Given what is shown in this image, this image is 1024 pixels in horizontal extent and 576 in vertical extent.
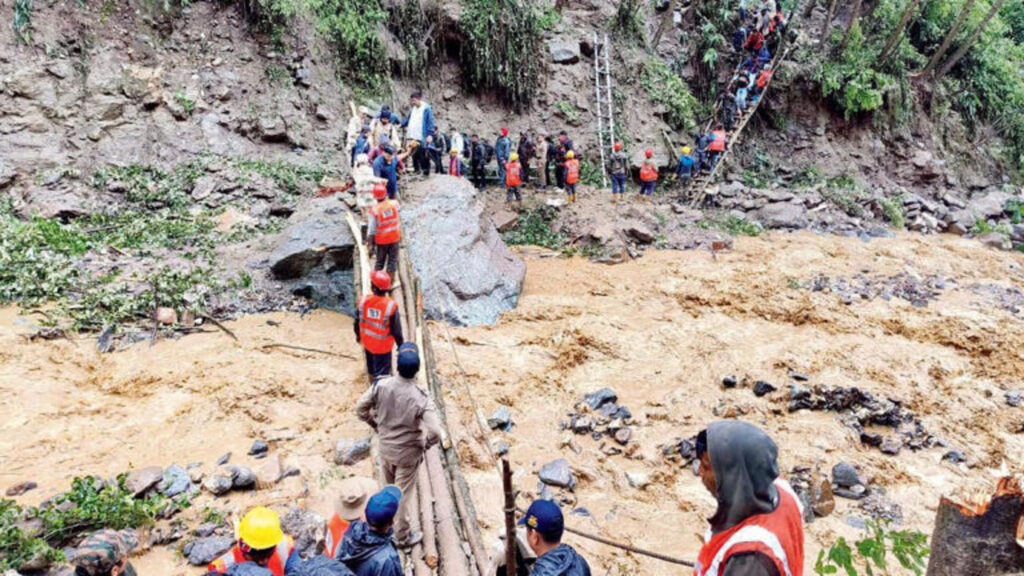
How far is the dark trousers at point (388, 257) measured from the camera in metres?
7.32

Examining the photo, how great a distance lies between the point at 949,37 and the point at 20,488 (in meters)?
22.5

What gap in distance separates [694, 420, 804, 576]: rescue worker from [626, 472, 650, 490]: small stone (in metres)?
4.02

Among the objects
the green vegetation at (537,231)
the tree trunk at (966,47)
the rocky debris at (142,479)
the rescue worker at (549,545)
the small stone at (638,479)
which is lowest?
the small stone at (638,479)

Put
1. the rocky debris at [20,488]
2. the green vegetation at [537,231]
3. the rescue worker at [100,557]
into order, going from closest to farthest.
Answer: the rescue worker at [100,557]
the rocky debris at [20,488]
the green vegetation at [537,231]

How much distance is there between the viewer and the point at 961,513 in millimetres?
1979

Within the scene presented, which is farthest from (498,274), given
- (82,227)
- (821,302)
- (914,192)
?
(914,192)

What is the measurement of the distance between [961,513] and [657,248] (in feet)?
38.4

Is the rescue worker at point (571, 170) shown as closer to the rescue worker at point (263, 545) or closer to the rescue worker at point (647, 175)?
the rescue worker at point (647, 175)

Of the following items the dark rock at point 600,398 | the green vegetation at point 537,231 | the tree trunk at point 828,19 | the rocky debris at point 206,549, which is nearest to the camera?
the rocky debris at point 206,549

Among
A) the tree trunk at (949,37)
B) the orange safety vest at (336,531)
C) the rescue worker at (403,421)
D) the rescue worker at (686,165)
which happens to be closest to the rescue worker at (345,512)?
the orange safety vest at (336,531)

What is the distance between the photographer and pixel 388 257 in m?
7.45

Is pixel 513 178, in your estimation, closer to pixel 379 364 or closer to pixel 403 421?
pixel 379 364

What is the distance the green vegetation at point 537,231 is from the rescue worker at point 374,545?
34.8 ft

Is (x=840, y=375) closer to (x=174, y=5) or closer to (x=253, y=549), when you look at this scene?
(x=253, y=549)
